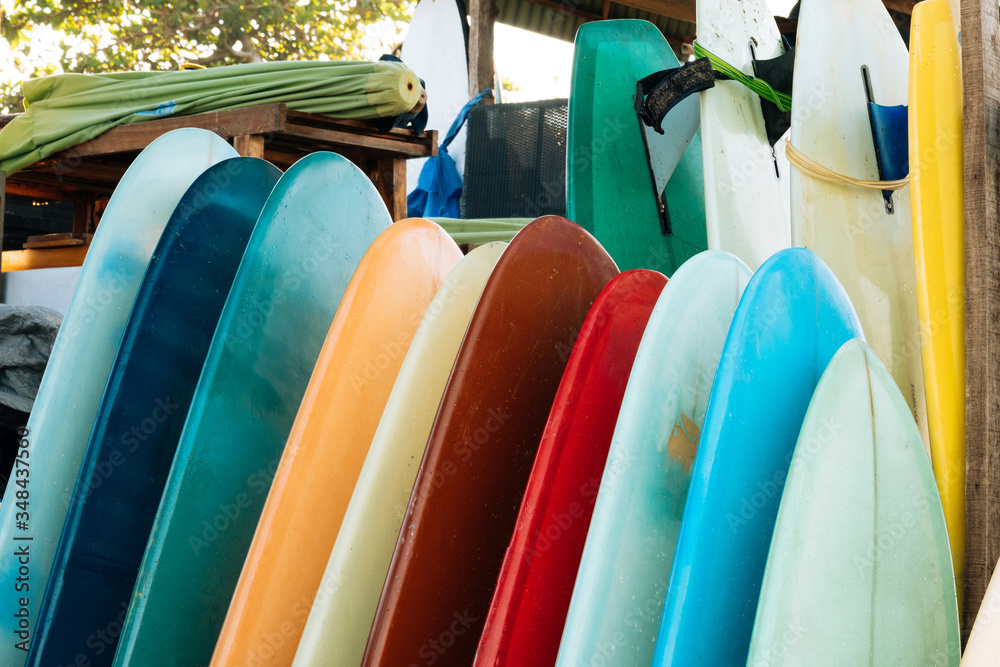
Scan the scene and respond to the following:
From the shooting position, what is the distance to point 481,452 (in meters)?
0.97

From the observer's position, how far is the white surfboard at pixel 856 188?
1.72 m

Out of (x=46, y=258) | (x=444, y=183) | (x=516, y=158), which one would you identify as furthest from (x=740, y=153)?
(x=444, y=183)

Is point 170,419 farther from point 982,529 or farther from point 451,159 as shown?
point 451,159

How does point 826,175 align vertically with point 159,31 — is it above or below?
below

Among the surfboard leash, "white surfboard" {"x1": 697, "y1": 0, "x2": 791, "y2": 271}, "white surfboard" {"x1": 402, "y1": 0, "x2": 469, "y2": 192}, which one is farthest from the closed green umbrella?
"white surfboard" {"x1": 402, "y1": 0, "x2": 469, "y2": 192}

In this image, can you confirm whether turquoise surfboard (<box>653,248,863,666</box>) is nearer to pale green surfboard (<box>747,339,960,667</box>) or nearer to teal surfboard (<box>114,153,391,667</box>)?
pale green surfboard (<box>747,339,960,667</box>)

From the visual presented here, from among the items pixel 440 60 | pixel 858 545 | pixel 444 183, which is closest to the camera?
pixel 858 545

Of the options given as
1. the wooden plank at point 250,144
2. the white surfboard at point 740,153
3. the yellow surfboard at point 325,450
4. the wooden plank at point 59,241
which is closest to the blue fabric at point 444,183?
the wooden plank at point 59,241

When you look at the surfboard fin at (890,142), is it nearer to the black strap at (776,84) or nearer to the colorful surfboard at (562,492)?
the black strap at (776,84)

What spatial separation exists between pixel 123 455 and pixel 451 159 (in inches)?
175

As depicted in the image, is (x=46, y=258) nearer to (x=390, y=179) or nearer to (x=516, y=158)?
(x=390, y=179)

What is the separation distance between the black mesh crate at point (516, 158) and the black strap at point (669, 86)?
10.1 feet

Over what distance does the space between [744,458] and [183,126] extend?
9.33 feet

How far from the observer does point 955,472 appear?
42.5 inches
